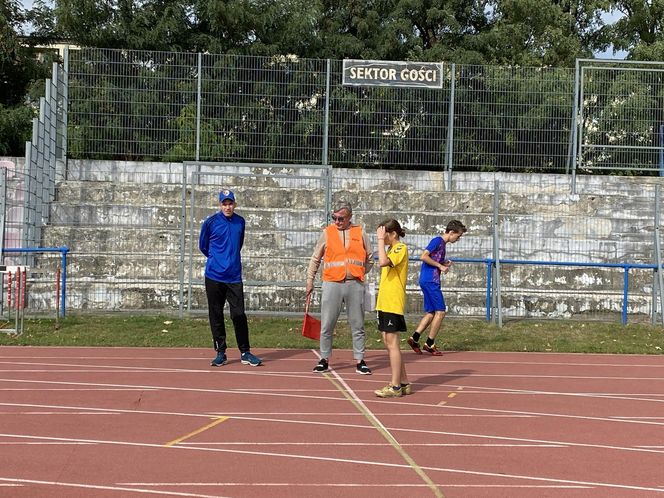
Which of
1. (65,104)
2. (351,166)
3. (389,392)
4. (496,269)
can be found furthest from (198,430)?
(351,166)

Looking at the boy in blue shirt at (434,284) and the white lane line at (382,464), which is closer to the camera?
the white lane line at (382,464)

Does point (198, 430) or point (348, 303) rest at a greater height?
point (348, 303)

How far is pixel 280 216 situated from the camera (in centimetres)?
2072

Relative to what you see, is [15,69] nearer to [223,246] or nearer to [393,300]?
[223,246]

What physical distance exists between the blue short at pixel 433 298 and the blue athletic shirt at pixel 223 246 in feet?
10.0

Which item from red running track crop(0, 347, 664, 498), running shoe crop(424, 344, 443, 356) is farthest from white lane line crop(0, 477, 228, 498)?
running shoe crop(424, 344, 443, 356)

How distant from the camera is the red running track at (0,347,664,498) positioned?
23.0 feet

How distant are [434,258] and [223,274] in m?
3.36

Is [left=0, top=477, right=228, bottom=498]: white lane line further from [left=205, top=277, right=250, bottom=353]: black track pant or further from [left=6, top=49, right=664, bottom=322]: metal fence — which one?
[left=6, top=49, right=664, bottom=322]: metal fence

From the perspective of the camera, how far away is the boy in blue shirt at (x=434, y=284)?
14795 millimetres

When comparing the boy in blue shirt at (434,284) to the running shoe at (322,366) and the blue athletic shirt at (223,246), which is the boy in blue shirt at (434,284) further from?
the blue athletic shirt at (223,246)

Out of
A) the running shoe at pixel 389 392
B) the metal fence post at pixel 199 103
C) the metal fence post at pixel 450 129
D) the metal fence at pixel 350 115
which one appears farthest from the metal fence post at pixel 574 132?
the running shoe at pixel 389 392

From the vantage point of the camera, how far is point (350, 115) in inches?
896

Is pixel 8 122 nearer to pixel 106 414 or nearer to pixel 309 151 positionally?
pixel 309 151
